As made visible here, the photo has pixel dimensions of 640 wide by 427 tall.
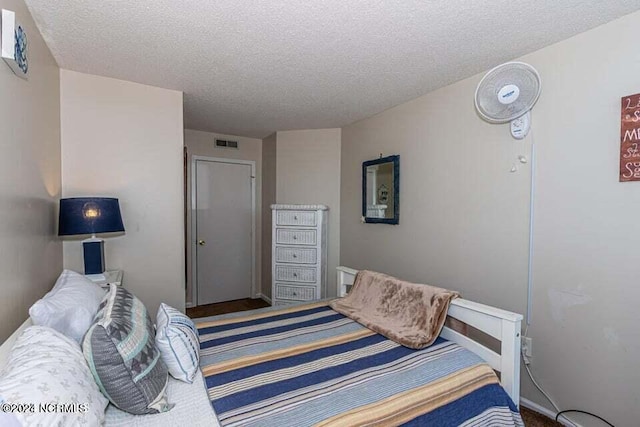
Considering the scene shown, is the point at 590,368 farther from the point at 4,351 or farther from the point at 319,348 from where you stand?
the point at 4,351

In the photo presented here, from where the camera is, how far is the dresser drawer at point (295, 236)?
367 cm

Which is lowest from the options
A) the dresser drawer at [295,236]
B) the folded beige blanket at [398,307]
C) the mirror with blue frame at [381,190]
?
the folded beige blanket at [398,307]

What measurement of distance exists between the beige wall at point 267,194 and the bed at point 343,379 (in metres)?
2.43

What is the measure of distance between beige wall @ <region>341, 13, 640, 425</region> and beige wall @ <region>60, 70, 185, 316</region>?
7.38ft

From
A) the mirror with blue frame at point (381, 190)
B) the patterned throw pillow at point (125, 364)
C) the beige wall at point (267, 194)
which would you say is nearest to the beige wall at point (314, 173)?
the beige wall at point (267, 194)

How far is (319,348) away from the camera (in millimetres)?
1560

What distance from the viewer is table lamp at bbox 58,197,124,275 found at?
6.41 ft

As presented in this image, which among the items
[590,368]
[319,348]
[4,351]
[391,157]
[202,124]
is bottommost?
[590,368]

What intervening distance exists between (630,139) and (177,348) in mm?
2417

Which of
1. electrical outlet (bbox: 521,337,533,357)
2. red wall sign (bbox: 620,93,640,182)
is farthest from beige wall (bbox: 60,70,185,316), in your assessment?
red wall sign (bbox: 620,93,640,182)

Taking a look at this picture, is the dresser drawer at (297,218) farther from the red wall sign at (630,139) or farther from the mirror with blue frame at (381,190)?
the red wall sign at (630,139)

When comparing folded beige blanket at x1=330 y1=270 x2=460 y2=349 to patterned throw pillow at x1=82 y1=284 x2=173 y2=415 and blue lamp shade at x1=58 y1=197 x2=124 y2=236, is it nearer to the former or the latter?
patterned throw pillow at x1=82 y1=284 x2=173 y2=415

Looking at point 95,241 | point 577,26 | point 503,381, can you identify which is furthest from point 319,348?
point 577,26

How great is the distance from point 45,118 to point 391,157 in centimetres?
267
